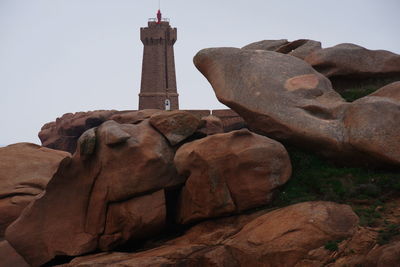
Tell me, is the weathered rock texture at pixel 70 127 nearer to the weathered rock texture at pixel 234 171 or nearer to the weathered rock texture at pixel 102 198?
the weathered rock texture at pixel 102 198

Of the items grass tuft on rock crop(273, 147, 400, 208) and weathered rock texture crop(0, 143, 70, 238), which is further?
weathered rock texture crop(0, 143, 70, 238)

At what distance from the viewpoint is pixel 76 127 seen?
31219 millimetres

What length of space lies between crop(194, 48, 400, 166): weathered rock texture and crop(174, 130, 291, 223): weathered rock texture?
1.06m

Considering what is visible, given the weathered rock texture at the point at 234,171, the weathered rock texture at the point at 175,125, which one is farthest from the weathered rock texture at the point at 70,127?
the weathered rock texture at the point at 234,171

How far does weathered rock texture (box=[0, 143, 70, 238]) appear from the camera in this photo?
1612cm

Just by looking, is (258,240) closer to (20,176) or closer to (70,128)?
(20,176)

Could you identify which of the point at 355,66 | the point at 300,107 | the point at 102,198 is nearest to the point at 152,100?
the point at 355,66

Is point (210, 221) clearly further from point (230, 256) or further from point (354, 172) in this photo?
point (354, 172)

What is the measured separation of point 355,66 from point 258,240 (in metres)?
7.88

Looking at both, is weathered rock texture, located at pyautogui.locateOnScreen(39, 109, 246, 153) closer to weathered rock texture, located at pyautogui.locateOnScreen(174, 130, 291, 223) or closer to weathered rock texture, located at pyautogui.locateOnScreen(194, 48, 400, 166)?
weathered rock texture, located at pyautogui.locateOnScreen(194, 48, 400, 166)

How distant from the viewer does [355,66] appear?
46.8ft

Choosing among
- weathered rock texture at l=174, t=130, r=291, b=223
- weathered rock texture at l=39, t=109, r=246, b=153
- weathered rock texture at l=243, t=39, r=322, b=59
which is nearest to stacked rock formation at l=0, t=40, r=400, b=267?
weathered rock texture at l=174, t=130, r=291, b=223

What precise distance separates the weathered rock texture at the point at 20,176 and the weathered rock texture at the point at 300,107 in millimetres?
8412

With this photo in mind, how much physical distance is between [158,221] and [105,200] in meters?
1.73
